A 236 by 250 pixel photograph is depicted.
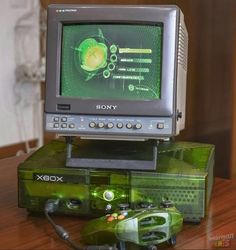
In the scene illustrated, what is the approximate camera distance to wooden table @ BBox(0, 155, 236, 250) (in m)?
0.93

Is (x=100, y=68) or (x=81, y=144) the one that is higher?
(x=100, y=68)

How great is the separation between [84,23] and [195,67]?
67cm

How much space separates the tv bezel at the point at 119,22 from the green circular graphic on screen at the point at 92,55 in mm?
41

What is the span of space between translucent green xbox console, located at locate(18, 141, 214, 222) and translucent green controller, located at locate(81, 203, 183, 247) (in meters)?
0.09

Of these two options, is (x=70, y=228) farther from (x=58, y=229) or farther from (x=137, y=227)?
(x=137, y=227)

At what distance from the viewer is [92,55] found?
1.03 m

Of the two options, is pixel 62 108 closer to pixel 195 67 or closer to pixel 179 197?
pixel 179 197

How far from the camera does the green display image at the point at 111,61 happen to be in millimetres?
1008

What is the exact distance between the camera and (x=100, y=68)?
3.36ft

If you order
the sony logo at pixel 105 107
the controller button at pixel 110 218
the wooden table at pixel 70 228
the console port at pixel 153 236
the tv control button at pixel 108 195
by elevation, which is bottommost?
the wooden table at pixel 70 228

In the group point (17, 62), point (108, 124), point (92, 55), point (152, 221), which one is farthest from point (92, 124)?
point (17, 62)

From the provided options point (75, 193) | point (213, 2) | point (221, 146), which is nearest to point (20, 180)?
point (75, 193)

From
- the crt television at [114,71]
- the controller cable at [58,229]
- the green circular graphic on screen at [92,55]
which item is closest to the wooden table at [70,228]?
the controller cable at [58,229]

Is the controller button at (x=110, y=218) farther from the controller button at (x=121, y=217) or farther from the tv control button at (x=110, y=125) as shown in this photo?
the tv control button at (x=110, y=125)
